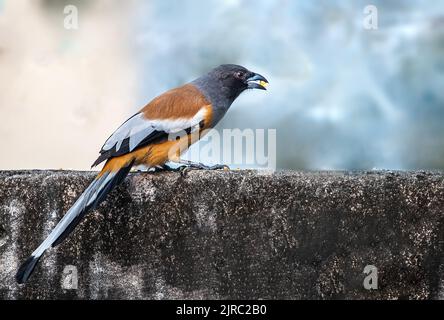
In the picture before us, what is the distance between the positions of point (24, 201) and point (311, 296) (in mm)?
1941

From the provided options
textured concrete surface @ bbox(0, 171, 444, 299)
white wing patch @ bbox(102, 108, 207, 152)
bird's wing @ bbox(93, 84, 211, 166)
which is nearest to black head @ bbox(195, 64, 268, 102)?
bird's wing @ bbox(93, 84, 211, 166)

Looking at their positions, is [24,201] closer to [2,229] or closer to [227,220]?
[2,229]

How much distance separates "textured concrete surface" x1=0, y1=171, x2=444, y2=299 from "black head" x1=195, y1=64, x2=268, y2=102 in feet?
4.79

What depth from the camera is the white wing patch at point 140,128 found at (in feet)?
16.0

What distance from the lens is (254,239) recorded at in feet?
13.9

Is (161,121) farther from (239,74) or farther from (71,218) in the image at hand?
(71,218)

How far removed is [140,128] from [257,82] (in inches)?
51.5

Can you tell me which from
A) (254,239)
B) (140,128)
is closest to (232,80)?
(140,128)

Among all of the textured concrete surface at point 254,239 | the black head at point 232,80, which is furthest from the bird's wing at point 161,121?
the textured concrete surface at point 254,239

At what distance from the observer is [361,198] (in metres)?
4.21

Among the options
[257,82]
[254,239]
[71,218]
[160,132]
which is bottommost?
[254,239]

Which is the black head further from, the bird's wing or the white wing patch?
the white wing patch

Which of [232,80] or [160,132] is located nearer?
[160,132]
